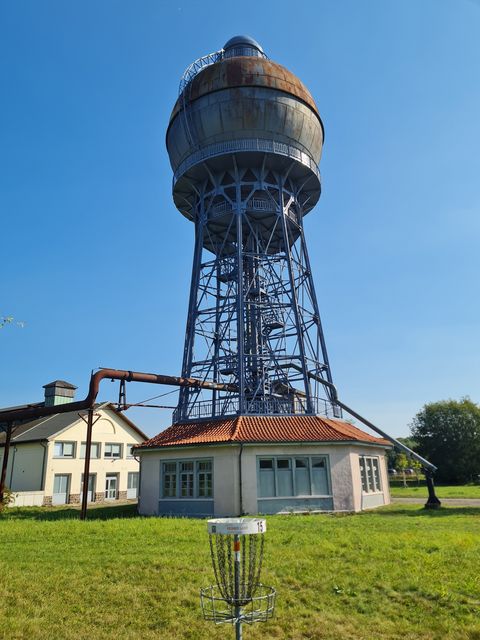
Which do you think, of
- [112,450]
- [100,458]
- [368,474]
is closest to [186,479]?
[368,474]

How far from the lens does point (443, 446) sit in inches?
2340

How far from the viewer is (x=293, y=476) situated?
835 inches

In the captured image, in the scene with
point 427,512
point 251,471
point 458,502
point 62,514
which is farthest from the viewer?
point 458,502

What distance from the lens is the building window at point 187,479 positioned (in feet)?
70.9

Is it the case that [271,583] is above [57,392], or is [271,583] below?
below

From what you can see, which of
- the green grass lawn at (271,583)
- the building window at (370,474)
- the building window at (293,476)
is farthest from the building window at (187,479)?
the building window at (370,474)

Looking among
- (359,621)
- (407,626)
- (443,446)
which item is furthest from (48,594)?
(443,446)

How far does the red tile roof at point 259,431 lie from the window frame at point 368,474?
95cm

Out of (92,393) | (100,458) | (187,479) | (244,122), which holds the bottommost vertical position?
(187,479)

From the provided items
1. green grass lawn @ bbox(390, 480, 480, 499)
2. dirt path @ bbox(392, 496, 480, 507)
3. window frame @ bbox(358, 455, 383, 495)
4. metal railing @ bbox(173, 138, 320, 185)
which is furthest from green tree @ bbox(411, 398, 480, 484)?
metal railing @ bbox(173, 138, 320, 185)

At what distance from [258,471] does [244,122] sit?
17.9m

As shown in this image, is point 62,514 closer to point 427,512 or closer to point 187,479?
point 187,479

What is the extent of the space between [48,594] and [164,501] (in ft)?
45.7

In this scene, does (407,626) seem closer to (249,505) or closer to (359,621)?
(359,621)
